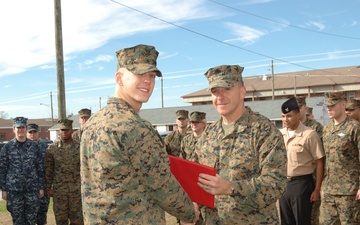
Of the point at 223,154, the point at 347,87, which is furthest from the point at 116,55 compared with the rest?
the point at 347,87

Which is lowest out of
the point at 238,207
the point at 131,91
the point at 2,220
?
the point at 2,220

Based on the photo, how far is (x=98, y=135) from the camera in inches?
97.9

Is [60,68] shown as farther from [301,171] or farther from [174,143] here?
[301,171]

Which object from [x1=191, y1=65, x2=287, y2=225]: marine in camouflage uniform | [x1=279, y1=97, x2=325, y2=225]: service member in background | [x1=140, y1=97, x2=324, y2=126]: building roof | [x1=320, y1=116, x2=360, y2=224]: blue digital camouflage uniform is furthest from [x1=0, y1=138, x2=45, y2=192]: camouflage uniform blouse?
[x1=140, y1=97, x2=324, y2=126]: building roof

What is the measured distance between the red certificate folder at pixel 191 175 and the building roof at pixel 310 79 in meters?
51.3

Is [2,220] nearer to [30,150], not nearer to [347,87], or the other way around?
[30,150]

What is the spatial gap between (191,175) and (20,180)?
4941mm

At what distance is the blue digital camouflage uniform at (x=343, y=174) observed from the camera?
18.1ft

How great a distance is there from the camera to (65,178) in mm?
7160

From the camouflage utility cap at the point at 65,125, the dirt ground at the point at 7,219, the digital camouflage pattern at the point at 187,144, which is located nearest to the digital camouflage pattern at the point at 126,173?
the camouflage utility cap at the point at 65,125

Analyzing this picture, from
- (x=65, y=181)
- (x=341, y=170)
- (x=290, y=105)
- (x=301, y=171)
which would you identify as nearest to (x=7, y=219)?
(x=65, y=181)

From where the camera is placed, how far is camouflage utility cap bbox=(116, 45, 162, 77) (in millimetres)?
2607

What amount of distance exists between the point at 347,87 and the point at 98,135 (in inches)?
2213

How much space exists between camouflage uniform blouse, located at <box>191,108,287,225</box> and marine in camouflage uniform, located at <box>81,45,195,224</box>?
1.90 feet
